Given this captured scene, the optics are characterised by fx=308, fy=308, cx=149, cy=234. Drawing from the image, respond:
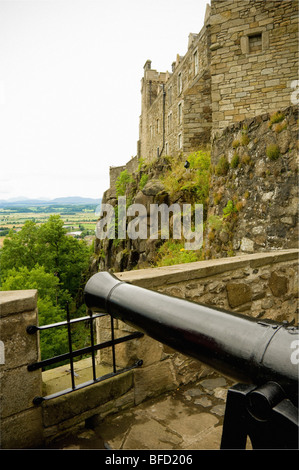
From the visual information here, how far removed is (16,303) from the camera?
6.71 ft

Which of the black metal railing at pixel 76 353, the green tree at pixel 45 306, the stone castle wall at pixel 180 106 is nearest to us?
the black metal railing at pixel 76 353

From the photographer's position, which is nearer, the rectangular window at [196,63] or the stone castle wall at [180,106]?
the stone castle wall at [180,106]

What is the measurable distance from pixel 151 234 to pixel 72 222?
1737cm

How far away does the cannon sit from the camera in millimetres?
1027

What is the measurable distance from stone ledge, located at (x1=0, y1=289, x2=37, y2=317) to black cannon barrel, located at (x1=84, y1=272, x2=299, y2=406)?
0.63 m

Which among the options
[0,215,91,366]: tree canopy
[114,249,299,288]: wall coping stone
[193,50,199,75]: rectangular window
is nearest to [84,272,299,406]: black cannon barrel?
[114,249,299,288]: wall coping stone

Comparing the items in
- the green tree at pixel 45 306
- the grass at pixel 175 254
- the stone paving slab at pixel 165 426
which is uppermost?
the grass at pixel 175 254

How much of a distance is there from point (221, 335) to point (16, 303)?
4.65 feet

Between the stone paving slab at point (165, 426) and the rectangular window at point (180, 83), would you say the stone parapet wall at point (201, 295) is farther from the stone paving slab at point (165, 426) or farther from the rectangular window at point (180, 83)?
the rectangular window at point (180, 83)

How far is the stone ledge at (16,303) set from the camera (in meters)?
2.00

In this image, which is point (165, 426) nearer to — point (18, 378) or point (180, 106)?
point (18, 378)

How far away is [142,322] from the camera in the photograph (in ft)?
5.53

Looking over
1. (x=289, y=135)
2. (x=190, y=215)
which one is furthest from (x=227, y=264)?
(x=190, y=215)

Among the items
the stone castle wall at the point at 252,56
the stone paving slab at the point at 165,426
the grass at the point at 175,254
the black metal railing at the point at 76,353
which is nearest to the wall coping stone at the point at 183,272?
the black metal railing at the point at 76,353
